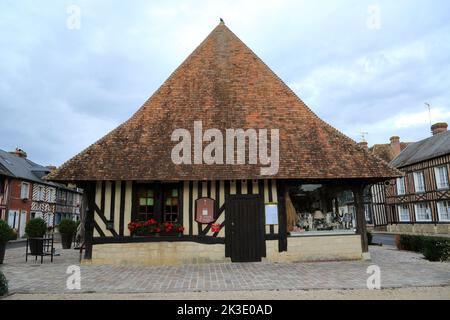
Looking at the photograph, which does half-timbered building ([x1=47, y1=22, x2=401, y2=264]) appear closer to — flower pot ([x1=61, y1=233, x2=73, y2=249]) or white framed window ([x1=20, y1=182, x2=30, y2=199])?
flower pot ([x1=61, y1=233, x2=73, y2=249])

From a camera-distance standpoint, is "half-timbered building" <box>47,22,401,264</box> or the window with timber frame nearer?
"half-timbered building" <box>47,22,401,264</box>

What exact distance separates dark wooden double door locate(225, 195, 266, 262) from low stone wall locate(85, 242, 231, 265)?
0.62m

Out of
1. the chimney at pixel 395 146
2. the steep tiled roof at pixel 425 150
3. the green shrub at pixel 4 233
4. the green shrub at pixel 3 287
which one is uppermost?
the chimney at pixel 395 146

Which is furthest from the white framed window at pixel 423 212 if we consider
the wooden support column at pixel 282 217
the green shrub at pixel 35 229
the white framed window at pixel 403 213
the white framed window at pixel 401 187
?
the green shrub at pixel 35 229

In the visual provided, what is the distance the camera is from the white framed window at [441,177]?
68.5ft

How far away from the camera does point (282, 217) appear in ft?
31.8

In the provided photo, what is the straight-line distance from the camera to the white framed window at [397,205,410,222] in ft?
81.6

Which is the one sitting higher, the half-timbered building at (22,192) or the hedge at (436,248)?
the half-timbered building at (22,192)

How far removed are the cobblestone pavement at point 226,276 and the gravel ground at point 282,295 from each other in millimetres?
260

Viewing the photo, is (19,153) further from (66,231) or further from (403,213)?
(403,213)

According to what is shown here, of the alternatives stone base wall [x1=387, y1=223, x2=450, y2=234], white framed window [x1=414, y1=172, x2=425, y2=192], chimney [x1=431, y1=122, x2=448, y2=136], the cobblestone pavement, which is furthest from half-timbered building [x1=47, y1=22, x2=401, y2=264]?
chimney [x1=431, y1=122, x2=448, y2=136]

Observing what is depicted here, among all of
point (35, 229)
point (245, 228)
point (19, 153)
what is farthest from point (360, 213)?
point (19, 153)

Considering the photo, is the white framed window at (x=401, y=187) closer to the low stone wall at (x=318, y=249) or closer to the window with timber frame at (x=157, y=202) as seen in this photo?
the low stone wall at (x=318, y=249)

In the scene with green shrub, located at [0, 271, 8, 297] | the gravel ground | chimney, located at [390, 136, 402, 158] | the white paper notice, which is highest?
chimney, located at [390, 136, 402, 158]
